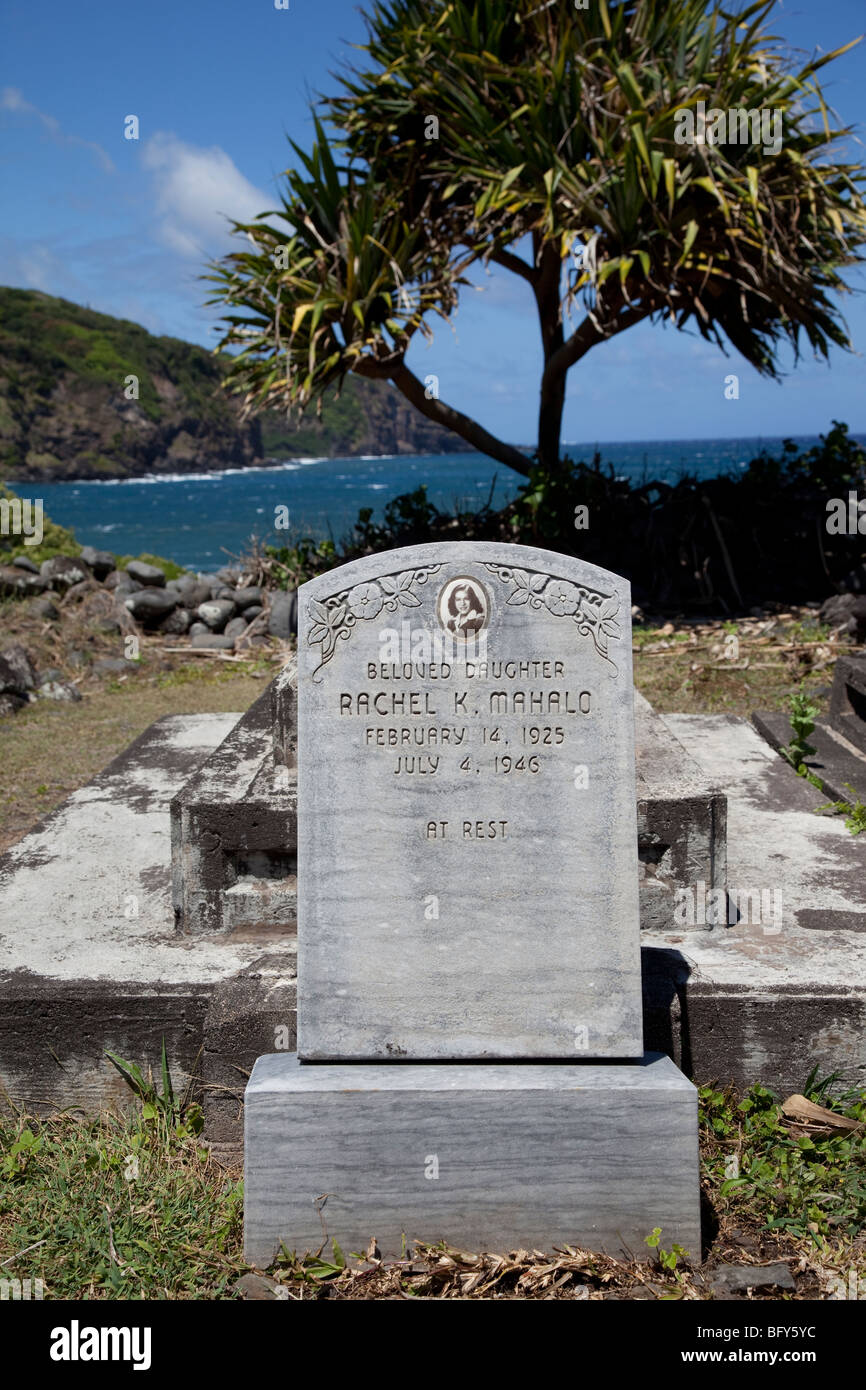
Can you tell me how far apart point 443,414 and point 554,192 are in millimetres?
2110

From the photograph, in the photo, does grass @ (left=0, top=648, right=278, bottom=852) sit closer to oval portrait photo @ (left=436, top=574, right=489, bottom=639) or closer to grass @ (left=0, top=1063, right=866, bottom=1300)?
grass @ (left=0, top=1063, right=866, bottom=1300)

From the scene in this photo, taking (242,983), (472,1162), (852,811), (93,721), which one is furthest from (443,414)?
(472,1162)

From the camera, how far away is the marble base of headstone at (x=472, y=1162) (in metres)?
2.32

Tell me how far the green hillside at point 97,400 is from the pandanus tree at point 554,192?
2331 inches

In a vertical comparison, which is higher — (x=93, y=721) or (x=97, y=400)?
(x=97, y=400)

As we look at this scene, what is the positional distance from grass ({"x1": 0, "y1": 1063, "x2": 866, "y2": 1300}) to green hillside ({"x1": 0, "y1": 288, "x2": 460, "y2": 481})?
6679 cm

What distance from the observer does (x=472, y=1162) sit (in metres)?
2.33

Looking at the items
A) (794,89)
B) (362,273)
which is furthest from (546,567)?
(794,89)

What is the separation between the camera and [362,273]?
28.7 ft

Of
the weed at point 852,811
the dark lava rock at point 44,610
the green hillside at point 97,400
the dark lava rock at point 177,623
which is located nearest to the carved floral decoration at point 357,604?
the weed at point 852,811

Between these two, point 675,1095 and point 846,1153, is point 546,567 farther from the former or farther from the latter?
point 846,1153

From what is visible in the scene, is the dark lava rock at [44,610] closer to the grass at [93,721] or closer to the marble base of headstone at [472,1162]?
the grass at [93,721]

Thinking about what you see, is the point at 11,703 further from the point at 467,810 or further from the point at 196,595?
the point at 467,810
